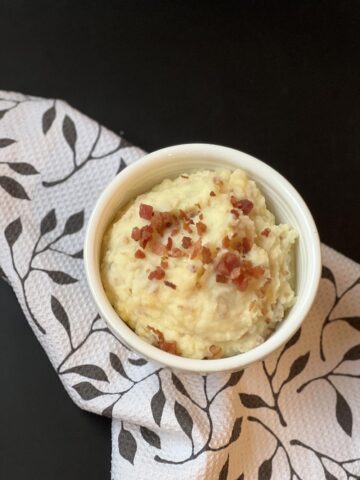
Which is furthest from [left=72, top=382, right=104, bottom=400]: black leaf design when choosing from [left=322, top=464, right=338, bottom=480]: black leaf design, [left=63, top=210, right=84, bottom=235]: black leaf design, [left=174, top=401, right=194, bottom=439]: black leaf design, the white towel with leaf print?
[left=322, top=464, right=338, bottom=480]: black leaf design

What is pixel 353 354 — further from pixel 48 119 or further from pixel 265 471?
pixel 48 119

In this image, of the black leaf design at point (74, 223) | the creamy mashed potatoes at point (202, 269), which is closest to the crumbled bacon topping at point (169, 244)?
the creamy mashed potatoes at point (202, 269)

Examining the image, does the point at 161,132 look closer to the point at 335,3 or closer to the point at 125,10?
the point at 125,10

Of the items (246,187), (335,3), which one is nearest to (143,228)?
(246,187)

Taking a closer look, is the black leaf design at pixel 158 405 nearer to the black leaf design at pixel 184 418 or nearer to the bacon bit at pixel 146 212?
the black leaf design at pixel 184 418

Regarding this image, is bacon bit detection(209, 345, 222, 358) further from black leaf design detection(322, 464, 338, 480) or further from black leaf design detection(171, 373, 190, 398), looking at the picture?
black leaf design detection(322, 464, 338, 480)

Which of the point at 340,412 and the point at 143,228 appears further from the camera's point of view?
the point at 340,412
